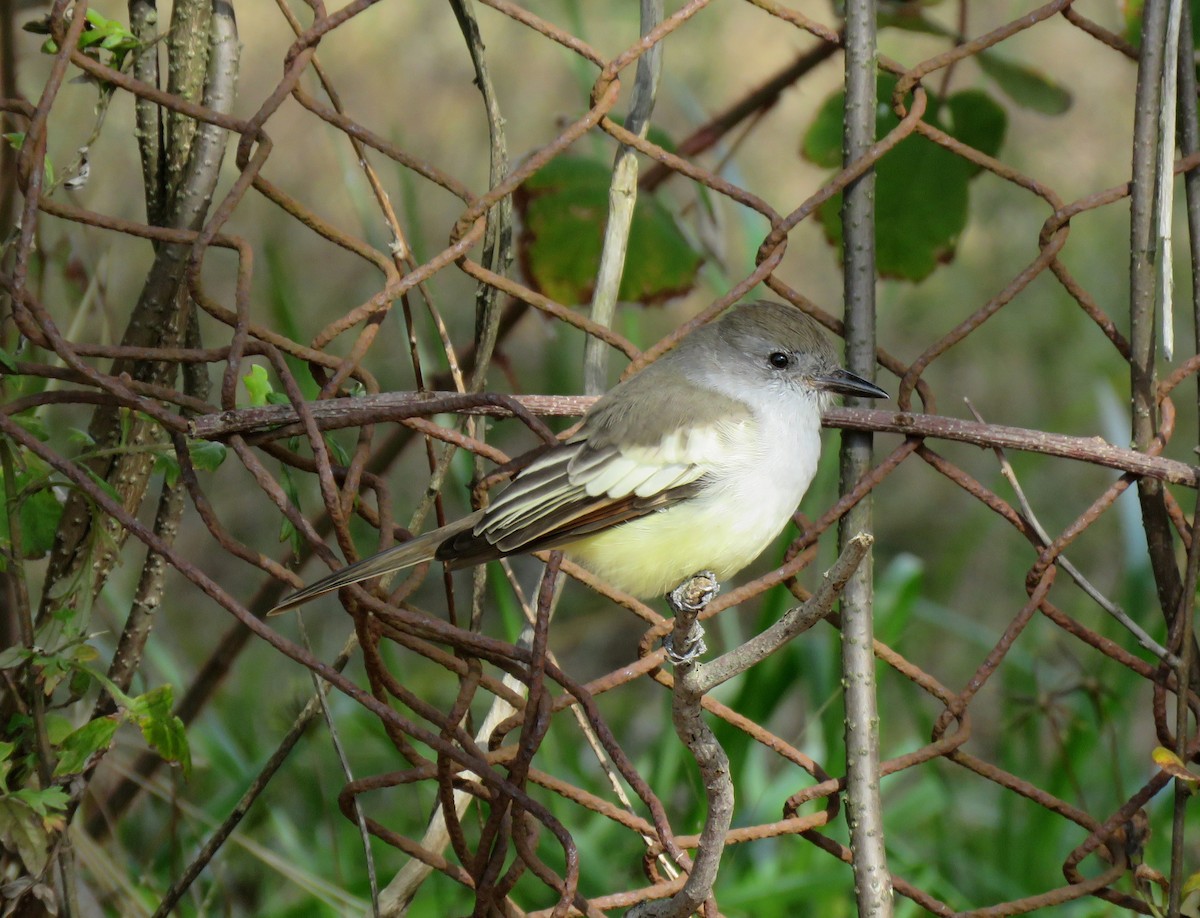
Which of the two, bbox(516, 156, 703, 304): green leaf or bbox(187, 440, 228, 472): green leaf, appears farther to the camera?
bbox(516, 156, 703, 304): green leaf

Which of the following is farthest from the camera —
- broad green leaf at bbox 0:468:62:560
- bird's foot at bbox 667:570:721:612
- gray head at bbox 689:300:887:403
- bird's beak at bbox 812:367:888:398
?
gray head at bbox 689:300:887:403

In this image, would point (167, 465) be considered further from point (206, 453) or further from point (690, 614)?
point (690, 614)

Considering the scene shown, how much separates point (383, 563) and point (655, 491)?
0.57 meters

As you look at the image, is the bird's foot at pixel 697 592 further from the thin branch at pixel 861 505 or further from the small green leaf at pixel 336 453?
the small green leaf at pixel 336 453

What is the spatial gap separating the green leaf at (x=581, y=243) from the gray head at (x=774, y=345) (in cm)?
28

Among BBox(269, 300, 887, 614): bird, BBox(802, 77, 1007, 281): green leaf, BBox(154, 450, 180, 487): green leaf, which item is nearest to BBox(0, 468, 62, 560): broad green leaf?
BBox(154, 450, 180, 487): green leaf

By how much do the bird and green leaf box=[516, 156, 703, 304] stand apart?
0.69 feet

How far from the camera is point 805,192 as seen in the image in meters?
7.24

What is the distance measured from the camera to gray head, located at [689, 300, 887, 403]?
2.77m

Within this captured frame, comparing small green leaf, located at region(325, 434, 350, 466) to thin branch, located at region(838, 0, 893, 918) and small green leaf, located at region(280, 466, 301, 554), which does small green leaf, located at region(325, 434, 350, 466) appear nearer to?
small green leaf, located at region(280, 466, 301, 554)

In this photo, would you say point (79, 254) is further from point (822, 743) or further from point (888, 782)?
point (888, 782)

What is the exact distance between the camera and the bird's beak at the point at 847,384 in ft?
7.45

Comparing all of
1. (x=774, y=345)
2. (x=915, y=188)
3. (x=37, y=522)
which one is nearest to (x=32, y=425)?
(x=37, y=522)

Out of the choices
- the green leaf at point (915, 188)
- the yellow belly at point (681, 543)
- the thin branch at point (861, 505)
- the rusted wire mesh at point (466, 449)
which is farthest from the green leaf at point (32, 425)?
the green leaf at point (915, 188)
